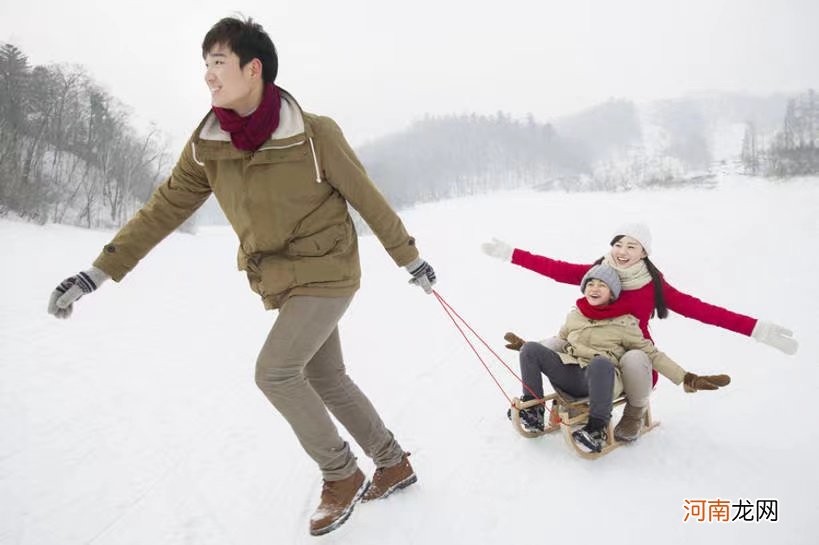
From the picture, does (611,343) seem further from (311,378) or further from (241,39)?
(241,39)

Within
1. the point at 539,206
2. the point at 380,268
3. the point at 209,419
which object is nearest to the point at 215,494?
the point at 209,419

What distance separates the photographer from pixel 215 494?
115 inches

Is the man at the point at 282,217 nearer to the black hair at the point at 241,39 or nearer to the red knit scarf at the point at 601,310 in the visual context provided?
the black hair at the point at 241,39

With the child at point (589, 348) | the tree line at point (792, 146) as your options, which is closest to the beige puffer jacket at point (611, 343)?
the child at point (589, 348)

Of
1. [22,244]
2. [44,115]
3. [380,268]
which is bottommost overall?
[380,268]

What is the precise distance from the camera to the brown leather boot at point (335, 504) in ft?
7.32

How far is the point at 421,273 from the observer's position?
241cm

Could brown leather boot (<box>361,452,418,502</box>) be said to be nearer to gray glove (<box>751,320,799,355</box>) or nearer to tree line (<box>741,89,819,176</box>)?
gray glove (<box>751,320,799,355</box>)

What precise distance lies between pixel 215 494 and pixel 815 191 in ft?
41.9

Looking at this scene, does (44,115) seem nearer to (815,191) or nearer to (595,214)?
(595,214)

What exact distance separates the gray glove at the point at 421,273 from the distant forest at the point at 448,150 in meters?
5.92

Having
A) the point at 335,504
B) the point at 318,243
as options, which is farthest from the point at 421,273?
the point at 335,504

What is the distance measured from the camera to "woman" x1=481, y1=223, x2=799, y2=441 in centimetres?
294

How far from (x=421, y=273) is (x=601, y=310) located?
1384 mm
